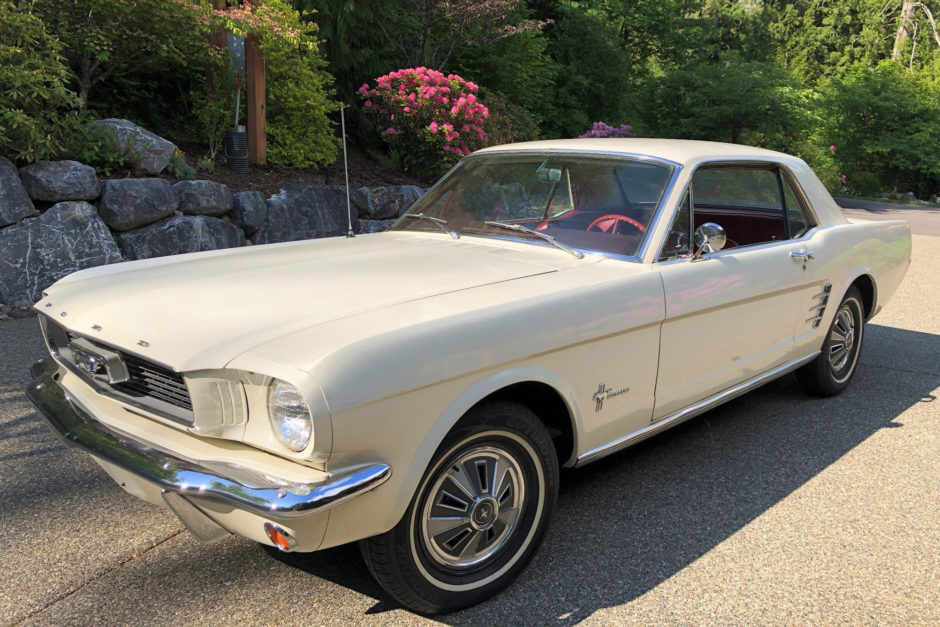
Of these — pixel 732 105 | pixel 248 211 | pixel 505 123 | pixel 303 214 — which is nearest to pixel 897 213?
pixel 732 105

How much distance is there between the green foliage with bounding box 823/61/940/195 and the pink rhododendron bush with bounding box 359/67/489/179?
18.7 meters

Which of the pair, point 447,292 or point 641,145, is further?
point 641,145

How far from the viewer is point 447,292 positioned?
9.04 ft

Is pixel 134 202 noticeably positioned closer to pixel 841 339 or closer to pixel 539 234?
pixel 539 234

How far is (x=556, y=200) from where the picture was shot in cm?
369

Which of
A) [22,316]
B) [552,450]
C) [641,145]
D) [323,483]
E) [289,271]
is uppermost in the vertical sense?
[641,145]

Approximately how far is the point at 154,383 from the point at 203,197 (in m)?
5.31

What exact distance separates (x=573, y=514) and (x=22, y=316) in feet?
16.3

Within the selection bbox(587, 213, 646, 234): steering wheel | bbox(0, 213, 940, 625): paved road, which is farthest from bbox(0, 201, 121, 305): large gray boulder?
bbox(587, 213, 646, 234): steering wheel

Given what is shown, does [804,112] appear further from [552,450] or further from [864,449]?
[552,450]

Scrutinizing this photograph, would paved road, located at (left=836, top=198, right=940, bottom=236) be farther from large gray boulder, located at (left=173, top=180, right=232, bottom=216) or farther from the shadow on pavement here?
large gray boulder, located at (left=173, top=180, right=232, bottom=216)

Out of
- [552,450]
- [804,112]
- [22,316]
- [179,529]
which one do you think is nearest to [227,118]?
[22,316]

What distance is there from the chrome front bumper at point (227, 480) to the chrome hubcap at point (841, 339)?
3.50 meters

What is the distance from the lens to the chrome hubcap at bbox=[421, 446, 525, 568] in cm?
255
